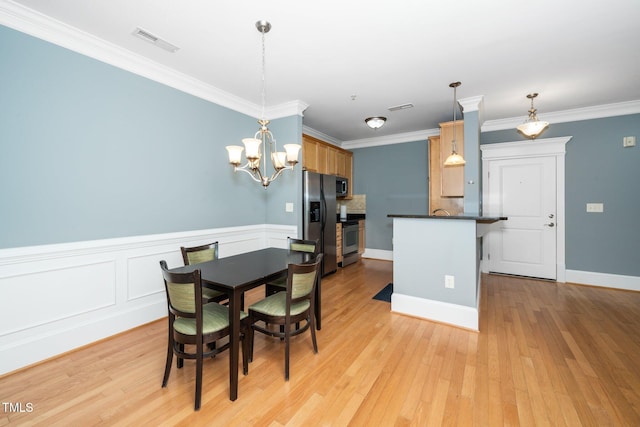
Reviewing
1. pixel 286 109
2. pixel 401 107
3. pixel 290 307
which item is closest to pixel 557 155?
pixel 401 107

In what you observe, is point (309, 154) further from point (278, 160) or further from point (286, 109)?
point (278, 160)

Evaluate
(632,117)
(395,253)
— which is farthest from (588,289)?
(395,253)

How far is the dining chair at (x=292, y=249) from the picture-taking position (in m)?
2.65

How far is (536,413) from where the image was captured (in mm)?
1603

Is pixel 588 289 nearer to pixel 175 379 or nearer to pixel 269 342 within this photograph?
pixel 269 342

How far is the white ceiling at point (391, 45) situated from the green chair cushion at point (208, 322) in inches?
90.1

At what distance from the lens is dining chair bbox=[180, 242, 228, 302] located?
Answer: 7.92 feet

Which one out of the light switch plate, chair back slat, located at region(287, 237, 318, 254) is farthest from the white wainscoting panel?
the light switch plate

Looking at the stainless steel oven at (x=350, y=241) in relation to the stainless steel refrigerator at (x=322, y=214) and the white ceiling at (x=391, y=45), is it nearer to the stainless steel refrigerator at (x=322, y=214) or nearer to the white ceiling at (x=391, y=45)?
the stainless steel refrigerator at (x=322, y=214)

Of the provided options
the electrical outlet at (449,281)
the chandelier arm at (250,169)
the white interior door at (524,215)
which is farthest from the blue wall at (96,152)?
the white interior door at (524,215)

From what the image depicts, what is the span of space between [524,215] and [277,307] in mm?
4605

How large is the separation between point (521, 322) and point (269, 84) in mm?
3960

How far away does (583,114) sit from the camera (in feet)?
13.6

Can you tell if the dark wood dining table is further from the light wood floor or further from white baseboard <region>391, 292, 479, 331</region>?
white baseboard <region>391, 292, 479, 331</region>
